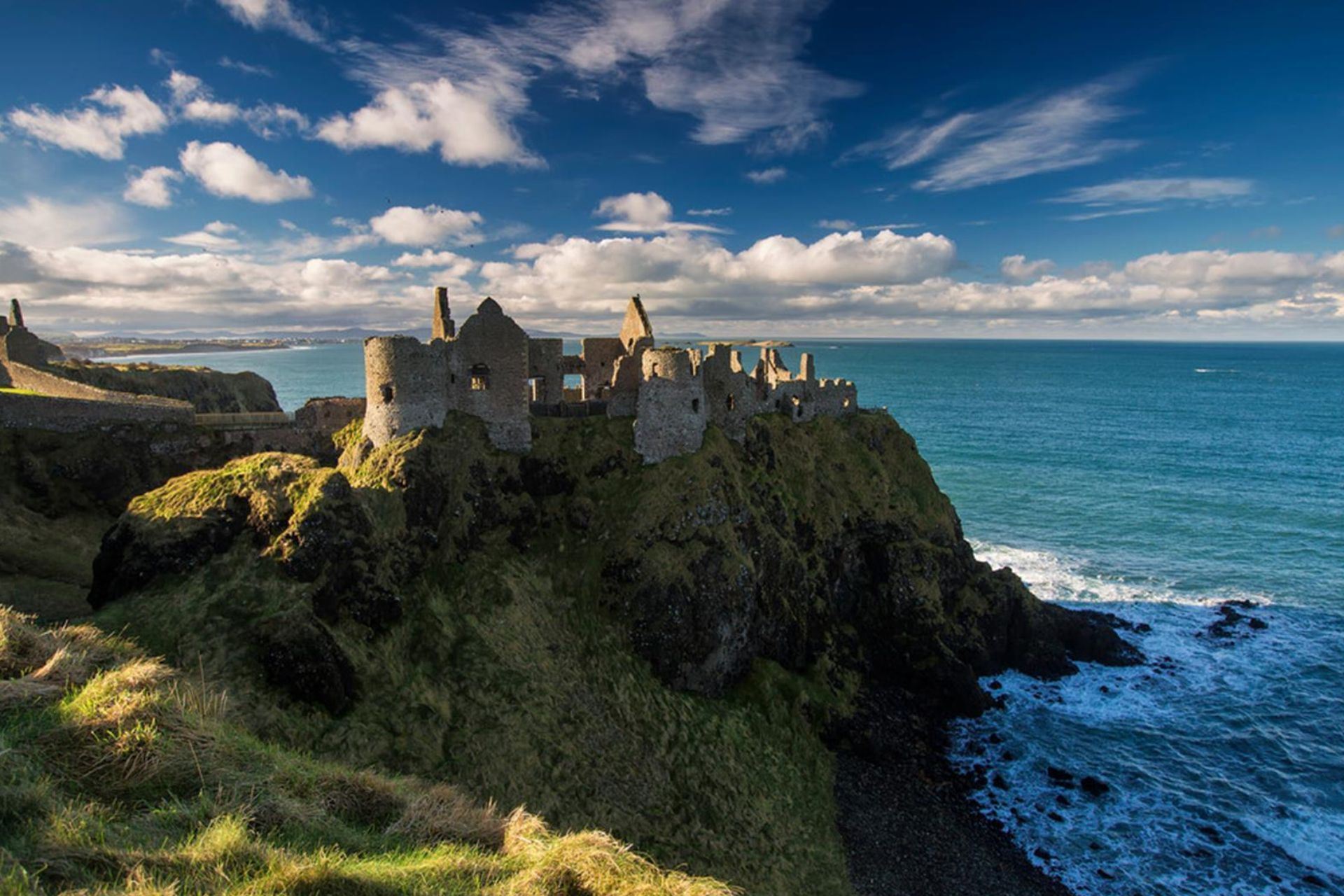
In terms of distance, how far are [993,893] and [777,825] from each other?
963cm

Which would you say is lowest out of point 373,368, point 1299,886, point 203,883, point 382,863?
point 1299,886

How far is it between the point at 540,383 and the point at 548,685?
1940 cm

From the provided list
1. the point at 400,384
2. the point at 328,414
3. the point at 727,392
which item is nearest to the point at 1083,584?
the point at 727,392

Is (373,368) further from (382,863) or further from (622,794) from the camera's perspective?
(382,863)

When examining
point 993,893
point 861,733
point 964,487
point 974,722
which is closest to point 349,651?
point 861,733

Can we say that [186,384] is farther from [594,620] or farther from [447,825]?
[447,825]

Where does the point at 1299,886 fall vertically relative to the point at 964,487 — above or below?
below

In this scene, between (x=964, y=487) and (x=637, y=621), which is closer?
(x=637, y=621)

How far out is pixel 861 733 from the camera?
37062mm

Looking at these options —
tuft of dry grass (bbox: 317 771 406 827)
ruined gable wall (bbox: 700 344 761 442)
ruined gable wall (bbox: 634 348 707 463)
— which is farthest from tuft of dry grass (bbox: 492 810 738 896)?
ruined gable wall (bbox: 700 344 761 442)

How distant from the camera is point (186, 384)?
68188mm

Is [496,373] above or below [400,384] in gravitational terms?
above

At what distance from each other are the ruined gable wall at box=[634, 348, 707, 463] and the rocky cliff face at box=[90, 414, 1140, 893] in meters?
1.07

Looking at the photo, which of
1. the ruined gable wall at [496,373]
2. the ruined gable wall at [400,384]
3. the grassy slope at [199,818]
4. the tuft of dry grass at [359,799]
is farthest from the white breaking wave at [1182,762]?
the ruined gable wall at [400,384]
